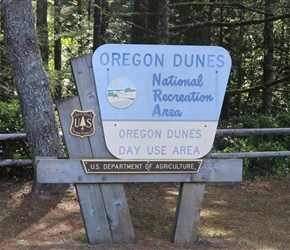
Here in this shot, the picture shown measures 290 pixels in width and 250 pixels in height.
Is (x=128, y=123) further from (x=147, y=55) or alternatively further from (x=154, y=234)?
(x=154, y=234)

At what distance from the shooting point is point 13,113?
29.5 feet

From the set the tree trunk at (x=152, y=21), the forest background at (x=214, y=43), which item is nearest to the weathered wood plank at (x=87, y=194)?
the forest background at (x=214, y=43)

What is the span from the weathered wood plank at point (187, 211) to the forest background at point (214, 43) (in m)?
3.78

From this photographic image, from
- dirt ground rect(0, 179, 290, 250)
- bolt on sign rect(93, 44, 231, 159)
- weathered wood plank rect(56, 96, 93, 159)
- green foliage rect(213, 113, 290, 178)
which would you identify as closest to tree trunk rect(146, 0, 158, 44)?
A: green foliage rect(213, 113, 290, 178)

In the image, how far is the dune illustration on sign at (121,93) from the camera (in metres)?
5.10

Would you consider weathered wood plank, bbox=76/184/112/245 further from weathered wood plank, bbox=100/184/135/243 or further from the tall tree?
the tall tree

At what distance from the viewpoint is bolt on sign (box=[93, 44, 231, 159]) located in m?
5.11

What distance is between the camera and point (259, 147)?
10.2 metres

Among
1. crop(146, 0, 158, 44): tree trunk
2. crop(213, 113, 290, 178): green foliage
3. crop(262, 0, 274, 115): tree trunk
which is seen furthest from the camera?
crop(262, 0, 274, 115): tree trunk

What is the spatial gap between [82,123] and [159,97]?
0.81m

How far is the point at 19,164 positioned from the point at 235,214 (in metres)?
3.43

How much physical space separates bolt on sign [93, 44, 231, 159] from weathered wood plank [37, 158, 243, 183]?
0.19 metres

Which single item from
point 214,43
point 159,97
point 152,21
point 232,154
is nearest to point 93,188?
point 159,97

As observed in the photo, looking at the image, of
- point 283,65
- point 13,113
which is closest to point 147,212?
point 13,113
